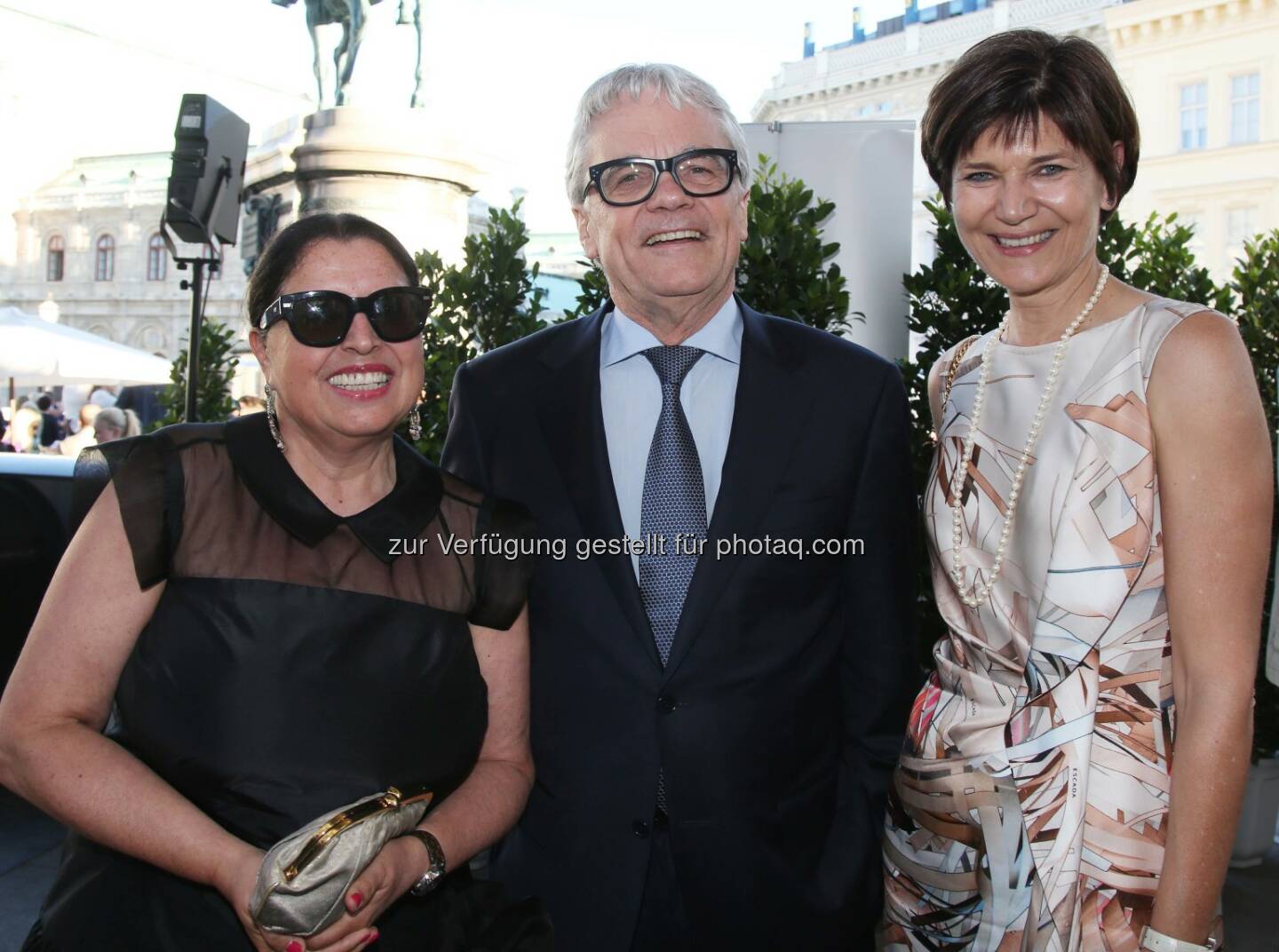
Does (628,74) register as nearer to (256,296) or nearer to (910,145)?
(256,296)

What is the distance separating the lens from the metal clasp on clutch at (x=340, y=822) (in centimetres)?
158

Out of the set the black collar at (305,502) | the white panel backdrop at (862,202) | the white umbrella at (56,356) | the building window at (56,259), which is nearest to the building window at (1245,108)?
the white umbrella at (56,356)

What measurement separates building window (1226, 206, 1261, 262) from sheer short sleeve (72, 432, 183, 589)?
36049 millimetres

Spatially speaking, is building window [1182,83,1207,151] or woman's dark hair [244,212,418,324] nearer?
woman's dark hair [244,212,418,324]

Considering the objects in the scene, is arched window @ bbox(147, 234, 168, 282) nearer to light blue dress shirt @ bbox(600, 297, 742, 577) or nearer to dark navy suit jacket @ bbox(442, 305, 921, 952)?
light blue dress shirt @ bbox(600, 297, 742, 577)

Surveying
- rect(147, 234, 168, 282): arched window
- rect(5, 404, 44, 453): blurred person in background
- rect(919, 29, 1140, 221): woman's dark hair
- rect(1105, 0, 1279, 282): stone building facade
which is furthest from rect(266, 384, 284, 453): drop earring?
rect(147, 234, 168, 282): arched window

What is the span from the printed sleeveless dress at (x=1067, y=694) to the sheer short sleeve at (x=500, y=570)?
81 centimetres

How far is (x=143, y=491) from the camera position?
1.78 m

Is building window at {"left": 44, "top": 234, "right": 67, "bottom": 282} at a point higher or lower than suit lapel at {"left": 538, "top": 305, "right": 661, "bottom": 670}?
higher

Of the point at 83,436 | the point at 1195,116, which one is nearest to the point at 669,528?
the point at 83,436

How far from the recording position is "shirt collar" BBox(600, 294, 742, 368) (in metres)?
2.33

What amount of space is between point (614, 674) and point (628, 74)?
1.26 meters

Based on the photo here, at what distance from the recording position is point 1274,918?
4.13 metres

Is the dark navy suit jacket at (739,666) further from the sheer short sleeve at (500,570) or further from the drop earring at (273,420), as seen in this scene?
the drop earring at (273,420)
